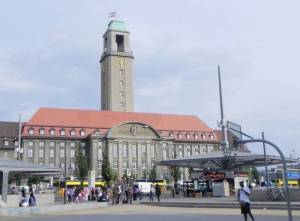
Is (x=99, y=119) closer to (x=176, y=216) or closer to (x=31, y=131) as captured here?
(x=31, y=131)

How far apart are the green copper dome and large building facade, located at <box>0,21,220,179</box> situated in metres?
8.94

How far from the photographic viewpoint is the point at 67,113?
110 m

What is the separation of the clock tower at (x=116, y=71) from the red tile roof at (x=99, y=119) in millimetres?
6050

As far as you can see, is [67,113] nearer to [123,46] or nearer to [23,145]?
[23,145]

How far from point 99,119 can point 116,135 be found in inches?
295

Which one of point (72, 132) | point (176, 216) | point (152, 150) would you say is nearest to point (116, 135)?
point (152, 150)

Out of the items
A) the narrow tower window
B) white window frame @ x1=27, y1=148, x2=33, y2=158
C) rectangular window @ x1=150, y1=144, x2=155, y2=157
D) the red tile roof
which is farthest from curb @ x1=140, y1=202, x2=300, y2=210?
the narrow tower window

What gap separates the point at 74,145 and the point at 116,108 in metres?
17.3

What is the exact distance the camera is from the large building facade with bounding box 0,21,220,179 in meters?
103

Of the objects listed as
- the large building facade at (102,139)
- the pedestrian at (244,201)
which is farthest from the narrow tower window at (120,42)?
the pedestrian at (244,201)

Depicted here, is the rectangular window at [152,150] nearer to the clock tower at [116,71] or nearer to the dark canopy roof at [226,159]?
the clock tower at [116,71]

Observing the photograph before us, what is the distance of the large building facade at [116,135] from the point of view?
103250 mm

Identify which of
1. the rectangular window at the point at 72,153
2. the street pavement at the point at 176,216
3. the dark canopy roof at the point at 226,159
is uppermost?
the rectangular window at the point at 72,153

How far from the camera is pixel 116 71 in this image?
391 feet
